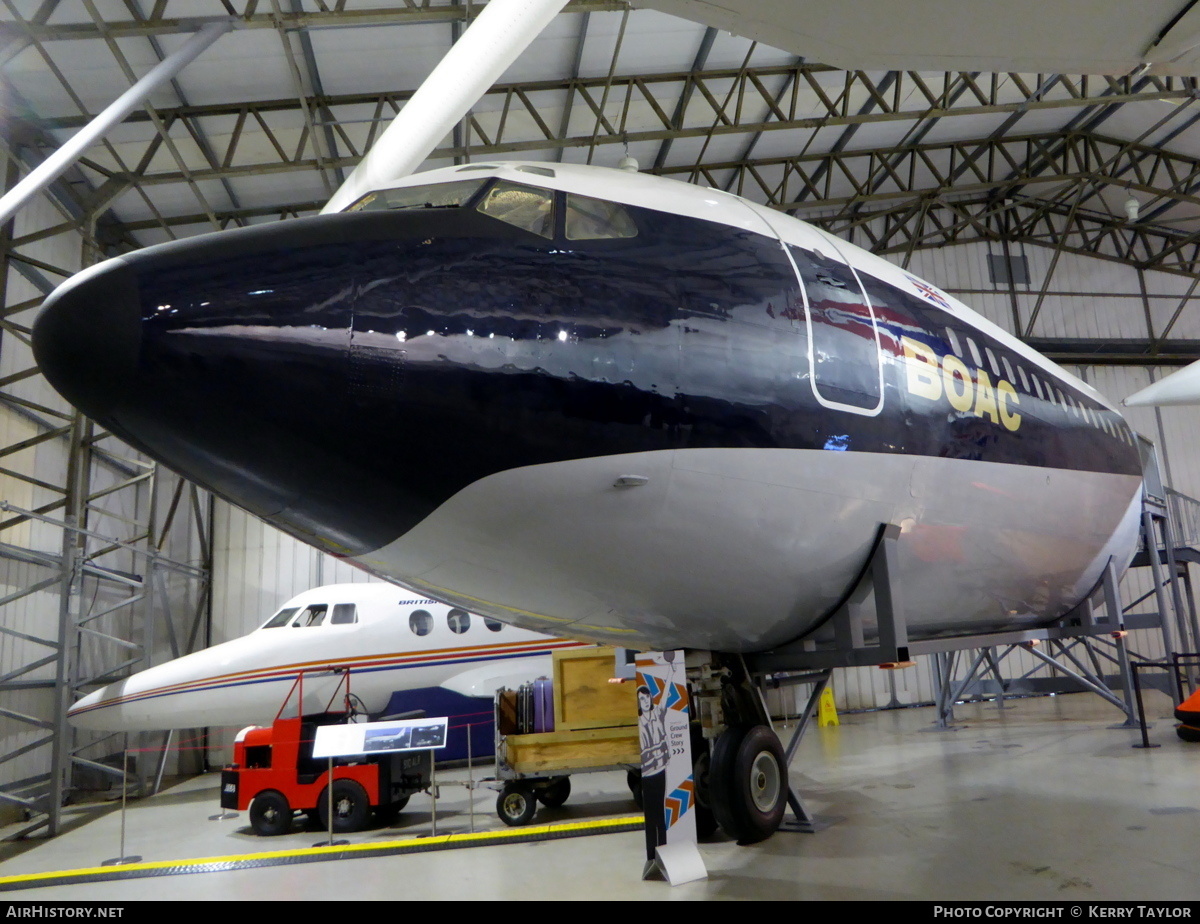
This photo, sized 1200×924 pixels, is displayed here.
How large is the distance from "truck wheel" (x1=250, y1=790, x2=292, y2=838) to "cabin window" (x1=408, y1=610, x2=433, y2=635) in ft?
15.6

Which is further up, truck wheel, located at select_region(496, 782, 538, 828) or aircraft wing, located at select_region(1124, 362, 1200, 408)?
aircraft wing, located at select_region(1124, 362, 1200, 408)

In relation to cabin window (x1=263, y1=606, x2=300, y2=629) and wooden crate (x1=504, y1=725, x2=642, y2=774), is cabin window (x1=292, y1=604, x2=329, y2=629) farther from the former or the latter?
wooden crate (x1=504, y1=725, x2=642, y2=774)

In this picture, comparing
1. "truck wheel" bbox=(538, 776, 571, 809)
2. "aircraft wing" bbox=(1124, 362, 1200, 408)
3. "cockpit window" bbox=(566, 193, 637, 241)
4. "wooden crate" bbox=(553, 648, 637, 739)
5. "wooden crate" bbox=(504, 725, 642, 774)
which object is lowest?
"truck wheel" bbox=(538, 776, 571, 809)

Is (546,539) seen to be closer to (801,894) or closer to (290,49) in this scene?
(801,894)

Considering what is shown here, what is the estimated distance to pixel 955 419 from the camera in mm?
5539

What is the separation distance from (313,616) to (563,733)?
6.63 meters

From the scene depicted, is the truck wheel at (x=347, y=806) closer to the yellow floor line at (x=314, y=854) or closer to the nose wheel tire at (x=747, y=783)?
the yellow floor line at (x=314, y=854)

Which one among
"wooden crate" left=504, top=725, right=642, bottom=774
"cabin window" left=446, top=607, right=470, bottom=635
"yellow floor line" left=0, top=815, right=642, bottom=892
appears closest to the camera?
"yellow floor line" left=0, top=815, right=642, bottom=892

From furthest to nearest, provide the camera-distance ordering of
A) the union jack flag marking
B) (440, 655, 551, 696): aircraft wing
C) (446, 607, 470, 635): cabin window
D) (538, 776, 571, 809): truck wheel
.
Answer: (446, 607, 470, 635): cabin window < (440, 655, 551, 696): aircraft wing < (538, 776, 571, 809): truck wheel < the union jack flag marking

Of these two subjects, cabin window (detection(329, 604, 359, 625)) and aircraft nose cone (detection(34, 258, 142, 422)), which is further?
cabin window (detection(329, 604, 359, 625))

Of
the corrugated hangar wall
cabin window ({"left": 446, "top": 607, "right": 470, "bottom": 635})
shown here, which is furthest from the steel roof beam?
the corrugated hangar wall

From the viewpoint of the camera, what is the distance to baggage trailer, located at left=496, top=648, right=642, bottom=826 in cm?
928

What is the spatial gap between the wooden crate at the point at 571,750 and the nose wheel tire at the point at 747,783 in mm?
3218

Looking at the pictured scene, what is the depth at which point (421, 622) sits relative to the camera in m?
14.6
